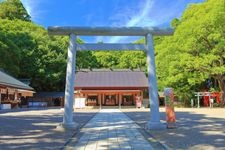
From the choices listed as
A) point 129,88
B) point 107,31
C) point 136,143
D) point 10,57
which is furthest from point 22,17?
point 136,143

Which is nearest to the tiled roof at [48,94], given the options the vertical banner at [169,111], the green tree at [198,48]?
the green tree at [198,48]

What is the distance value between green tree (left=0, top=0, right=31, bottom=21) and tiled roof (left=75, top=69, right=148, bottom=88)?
29445mm

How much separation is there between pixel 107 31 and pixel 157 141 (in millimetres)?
5207

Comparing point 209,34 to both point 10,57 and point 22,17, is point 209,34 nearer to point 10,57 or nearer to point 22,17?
point 10,57

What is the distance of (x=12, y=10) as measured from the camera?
7244 cm

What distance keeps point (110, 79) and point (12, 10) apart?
34.5m

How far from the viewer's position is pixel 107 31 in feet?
44.3

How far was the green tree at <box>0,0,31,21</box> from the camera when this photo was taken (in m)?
70.9

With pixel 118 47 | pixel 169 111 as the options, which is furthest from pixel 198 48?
pixel 118 47

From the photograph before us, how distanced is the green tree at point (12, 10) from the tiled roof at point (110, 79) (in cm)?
2944

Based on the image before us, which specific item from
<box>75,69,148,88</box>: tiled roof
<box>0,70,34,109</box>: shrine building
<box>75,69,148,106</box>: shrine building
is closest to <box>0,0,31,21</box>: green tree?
<box>75,69,148,88</box>: tiled roof

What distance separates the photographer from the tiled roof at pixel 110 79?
4578cm

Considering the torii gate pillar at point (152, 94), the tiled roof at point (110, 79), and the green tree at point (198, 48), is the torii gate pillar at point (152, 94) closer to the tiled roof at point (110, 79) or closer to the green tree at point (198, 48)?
the green tree at point (198, 48)

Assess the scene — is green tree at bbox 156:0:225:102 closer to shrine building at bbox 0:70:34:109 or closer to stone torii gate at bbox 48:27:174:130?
shrine building at bbox 0:70:34:109
